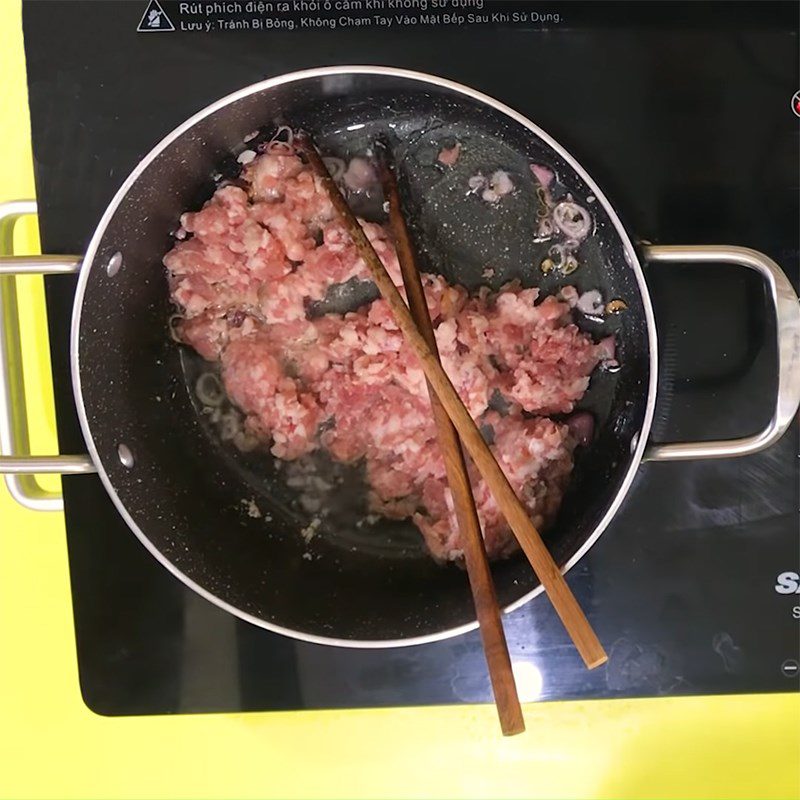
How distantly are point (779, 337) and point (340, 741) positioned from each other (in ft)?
1.93

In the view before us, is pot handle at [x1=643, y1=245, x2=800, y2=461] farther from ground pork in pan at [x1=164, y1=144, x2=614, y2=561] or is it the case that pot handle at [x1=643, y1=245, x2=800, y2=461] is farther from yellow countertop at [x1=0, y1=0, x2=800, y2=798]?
yellow countertop at [x1=0, y1=0, x2=800, y2=798]

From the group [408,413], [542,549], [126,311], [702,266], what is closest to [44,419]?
[126,311]

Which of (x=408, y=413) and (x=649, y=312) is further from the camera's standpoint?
(x=408, y=413)

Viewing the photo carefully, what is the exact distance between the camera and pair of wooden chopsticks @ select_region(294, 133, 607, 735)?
2.13 ft

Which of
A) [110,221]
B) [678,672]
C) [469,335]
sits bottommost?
[678,672]

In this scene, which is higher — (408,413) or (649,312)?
(649,312)

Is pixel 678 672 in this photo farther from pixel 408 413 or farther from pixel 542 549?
pixel 408 413

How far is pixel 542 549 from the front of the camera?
667 mm

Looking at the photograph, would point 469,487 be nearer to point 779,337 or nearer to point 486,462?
point 486,462

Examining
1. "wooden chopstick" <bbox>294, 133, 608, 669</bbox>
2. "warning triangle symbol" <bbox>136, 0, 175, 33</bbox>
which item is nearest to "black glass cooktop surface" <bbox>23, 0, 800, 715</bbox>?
"warning triangle symbol" <bbox>136, 0, 175, 33</bbox>

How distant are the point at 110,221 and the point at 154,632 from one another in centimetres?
41

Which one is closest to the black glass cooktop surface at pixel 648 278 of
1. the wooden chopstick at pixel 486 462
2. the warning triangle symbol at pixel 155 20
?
the warning triangle symbol at pixel 155 20

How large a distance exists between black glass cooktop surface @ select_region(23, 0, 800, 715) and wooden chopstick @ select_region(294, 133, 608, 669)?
0.13 metres

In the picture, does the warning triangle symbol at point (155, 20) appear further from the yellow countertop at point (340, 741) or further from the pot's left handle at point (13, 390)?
the yellow countertop at point (340, 741)
